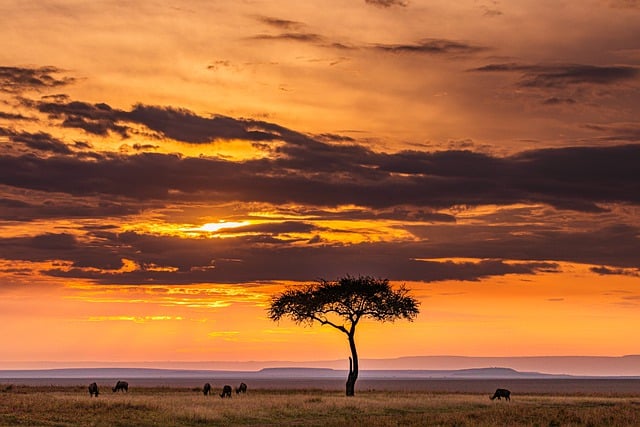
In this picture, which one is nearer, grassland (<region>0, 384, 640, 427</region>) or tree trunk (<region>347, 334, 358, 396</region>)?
grassland (<region>0, 384, 640, 427</region>)

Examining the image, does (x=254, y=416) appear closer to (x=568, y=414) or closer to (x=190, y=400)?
(x=190, y=400)

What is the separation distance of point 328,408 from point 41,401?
64.1ft

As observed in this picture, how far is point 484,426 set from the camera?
53.8m

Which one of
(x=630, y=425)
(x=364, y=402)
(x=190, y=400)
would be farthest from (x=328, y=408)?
(x=630, y=425)

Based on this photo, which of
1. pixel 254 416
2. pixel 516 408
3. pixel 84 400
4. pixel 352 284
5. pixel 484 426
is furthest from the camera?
pixel 352 284

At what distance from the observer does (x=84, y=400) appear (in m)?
66.3

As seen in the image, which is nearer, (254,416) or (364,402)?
(254,416)

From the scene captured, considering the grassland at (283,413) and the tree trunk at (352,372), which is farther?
the tree trunk at (352,372)

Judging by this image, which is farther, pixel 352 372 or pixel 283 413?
pixel 352 372

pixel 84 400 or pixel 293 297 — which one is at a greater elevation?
pixel 293 297

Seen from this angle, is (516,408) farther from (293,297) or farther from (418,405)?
(293,297)

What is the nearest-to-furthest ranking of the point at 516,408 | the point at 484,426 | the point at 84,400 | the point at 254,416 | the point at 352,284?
the point at 484,426, the point at 254,416, the point at 84,400, the point at 516,408, the point at 352,284

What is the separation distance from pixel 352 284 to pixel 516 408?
3024cm

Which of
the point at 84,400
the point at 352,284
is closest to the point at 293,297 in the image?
the point at 352,284
